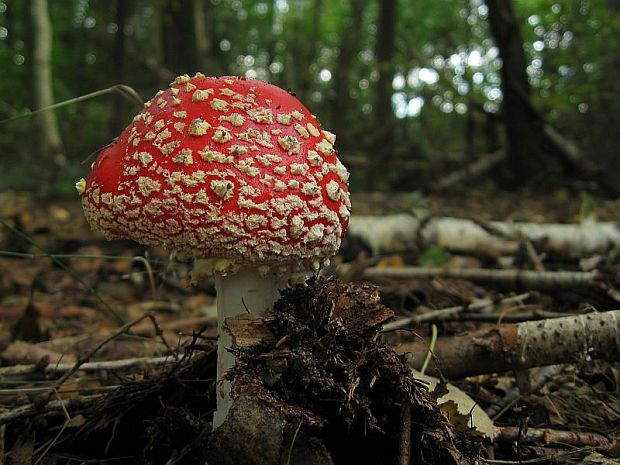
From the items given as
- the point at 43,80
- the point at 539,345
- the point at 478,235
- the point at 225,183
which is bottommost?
the point at 539,345

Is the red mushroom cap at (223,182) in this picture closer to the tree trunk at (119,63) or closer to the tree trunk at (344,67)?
the tree trunk at (344,67)

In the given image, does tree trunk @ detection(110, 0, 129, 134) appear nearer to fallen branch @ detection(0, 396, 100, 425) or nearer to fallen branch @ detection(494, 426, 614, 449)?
fallen branch @ detection(0, 396, 100, 425)

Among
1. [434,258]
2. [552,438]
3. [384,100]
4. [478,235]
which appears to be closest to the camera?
[552,438]

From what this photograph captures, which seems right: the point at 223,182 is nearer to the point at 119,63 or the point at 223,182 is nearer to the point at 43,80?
the point at 43,80

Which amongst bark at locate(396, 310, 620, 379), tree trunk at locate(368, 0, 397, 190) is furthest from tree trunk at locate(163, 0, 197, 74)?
bark at locate(396, 310, 620, 379)

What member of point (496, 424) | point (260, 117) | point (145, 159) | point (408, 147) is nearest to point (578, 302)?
point (496, 424)

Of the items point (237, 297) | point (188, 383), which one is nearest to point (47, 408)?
point (188, 383)
